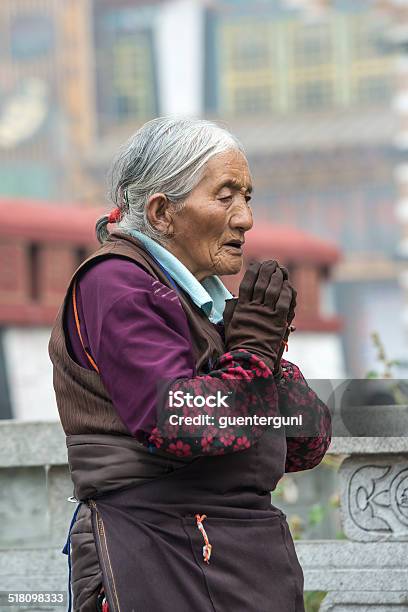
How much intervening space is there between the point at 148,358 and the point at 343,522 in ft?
4.48

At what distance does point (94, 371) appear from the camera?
1.91 metres

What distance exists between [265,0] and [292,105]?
215cm

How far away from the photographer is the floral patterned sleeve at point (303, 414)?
1981 millimetres

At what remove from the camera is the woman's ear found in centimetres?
201

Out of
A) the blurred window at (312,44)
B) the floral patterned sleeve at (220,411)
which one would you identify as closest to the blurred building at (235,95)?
the blurred window at (312,44)

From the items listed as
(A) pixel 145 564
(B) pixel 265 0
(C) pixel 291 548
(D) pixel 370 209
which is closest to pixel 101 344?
(A) pixel 145 564

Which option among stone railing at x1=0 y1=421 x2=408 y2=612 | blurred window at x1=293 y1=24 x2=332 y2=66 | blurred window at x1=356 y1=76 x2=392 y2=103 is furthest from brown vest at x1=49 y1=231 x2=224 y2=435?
blurred window at x1=293 y1=24 x2=332 y2=66

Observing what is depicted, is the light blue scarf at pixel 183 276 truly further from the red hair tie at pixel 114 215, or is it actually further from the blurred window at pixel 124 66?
the blurred window at pixel 124 66

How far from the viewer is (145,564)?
185cm

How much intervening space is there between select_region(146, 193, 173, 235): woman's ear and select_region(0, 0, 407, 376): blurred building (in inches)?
824

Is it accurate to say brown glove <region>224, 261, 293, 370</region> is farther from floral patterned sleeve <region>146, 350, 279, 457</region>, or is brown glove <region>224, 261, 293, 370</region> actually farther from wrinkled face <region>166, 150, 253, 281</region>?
wrinkled face <region>166, 150, 253, 281</region>

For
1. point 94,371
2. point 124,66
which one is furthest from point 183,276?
point 124,66

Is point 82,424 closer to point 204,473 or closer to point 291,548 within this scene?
point 204,473

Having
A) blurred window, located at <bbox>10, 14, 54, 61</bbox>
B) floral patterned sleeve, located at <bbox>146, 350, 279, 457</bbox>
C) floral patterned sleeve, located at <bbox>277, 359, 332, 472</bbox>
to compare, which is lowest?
blurred window, located at <bbox>10, 14, 54, 61</bbox>
